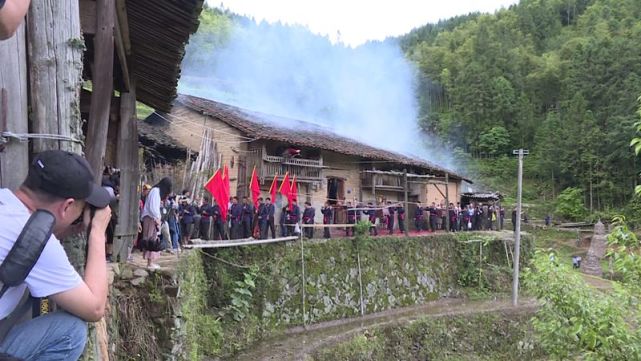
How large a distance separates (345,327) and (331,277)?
155 cm

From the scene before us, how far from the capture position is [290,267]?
14086 millimetres

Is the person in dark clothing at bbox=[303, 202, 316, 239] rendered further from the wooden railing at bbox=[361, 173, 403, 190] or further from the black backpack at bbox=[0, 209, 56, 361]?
the black backpack at bbox=[0, 209, 56, 361]

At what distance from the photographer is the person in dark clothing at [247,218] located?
15.3 metres

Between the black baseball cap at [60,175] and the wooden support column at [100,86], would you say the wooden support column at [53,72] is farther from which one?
the wooden support column at [100,86]

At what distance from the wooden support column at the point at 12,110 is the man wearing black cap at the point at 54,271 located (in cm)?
79

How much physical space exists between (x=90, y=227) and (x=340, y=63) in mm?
48833

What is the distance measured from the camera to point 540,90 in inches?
2275

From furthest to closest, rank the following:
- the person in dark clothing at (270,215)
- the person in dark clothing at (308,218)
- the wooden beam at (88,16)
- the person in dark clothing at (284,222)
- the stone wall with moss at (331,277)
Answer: the person in dark clothing at (308,218), the person in dark clothing at (284,222), the person in dark clothing at (270,215), the stone wall with moss at (331,277), the wooden beam at (88,16)

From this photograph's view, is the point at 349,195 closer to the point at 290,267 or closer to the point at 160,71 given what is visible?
the point at 290,267

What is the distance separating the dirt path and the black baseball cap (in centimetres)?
991

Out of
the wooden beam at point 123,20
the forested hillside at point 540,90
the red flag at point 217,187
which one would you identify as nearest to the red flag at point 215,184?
the red flag at point 217,187

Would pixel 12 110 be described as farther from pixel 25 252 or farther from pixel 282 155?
pixel 282 155

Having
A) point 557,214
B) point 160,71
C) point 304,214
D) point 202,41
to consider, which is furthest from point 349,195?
point 202,41

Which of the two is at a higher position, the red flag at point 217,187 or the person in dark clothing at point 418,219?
the red flag at point 217,187
